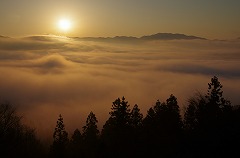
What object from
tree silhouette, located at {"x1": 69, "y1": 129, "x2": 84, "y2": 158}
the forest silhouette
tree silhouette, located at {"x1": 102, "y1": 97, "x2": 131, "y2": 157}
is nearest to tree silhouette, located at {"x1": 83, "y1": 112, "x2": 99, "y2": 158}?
the forest silhouette

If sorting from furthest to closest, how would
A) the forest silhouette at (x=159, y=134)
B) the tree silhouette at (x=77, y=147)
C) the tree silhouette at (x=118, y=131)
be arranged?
the tree silhouette at (x=77, y=147) < the tree silhouette at (x=118, y=131) < the forest silhouette at (x=159, y=134)

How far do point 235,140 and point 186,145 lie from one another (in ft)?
19.1

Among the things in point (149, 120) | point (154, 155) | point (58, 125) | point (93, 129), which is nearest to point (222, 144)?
point (154, 155)

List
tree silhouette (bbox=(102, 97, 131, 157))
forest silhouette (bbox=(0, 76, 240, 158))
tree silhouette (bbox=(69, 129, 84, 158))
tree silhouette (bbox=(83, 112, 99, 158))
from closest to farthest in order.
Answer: forest silhouette (bbox=(0, 76, 240, 158)) → tree silhouette (bbox=(102, 97, 131, 157)) → tree silhouette (bbox=(83, 112, 99, 158)) → tree silhouette (bbox=(69, 129, 84, 158))

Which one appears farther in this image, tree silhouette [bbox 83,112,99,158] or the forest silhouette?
tree silhouette [bbox 83,112,99,158]

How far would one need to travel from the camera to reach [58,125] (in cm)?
8750

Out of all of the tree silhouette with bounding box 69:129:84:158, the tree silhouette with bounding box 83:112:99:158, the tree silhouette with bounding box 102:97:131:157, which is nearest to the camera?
the tree silhouette with bounding box 102:97:131:157

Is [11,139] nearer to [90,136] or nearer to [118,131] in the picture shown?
[90,136]

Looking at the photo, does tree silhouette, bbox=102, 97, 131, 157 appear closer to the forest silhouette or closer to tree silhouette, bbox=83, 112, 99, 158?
the forest silhouette

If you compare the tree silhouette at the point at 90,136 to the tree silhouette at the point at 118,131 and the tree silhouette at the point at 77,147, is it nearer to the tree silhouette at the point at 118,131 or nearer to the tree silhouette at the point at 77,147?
the tree silhouette at the point at 77,147

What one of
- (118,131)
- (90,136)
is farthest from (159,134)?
(90,136)

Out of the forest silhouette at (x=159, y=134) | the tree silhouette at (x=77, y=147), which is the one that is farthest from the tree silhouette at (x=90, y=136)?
the tree silhouette at (x=77, y=147)

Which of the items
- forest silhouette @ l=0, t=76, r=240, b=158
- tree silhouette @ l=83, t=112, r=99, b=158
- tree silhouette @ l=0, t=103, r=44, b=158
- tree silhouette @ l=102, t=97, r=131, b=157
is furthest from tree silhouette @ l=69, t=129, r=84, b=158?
tree silhouette @ l=102, t=97, r=131, b=157

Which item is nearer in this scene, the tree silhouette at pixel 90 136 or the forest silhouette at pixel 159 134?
the forest silhouette at pixel 159 134
